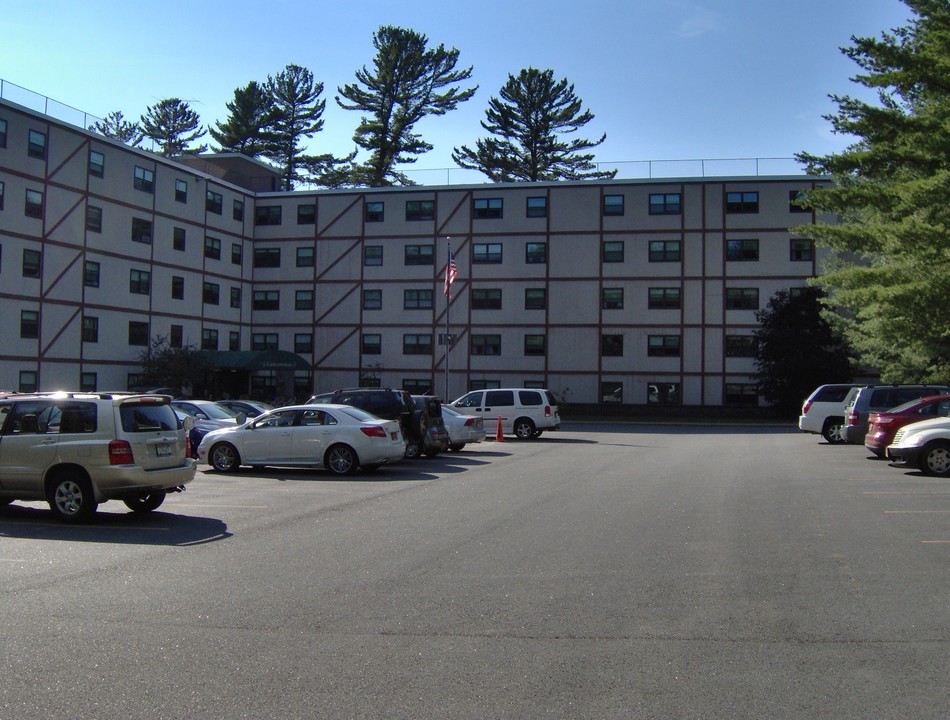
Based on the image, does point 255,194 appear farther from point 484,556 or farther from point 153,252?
point 484,556

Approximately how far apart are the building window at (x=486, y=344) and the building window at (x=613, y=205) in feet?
34.1

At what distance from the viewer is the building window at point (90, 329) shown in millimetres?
44562

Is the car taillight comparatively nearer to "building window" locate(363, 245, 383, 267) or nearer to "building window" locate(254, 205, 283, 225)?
"building window" locate(363, 245, 383, 267)

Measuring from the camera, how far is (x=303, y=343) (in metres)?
58.5

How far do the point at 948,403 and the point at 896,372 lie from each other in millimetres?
19059

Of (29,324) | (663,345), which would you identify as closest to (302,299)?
(29,324)

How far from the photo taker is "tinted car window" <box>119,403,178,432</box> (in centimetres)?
1167

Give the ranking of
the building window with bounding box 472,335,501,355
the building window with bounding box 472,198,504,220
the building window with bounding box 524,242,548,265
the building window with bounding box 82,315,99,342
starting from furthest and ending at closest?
1. the building window with bounding box 472,198,504,220
2. the building window with bounding box 472,335,501,355
3. the building window with bounding box 524,242,548,265
4. the building window with bounding box 82,315,99,342

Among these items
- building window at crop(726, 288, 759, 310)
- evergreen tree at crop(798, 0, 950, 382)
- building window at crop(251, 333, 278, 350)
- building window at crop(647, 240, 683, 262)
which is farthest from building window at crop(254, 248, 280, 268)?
evergreen tree at crop(798, 0, 950, 382)

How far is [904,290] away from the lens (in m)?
22.9

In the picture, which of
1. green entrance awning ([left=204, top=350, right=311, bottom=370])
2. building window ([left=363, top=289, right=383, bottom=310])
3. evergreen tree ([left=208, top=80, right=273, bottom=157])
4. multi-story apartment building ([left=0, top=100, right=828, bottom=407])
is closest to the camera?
multi-story apartment building ([left=0, top=100, right=828, bottom=407])

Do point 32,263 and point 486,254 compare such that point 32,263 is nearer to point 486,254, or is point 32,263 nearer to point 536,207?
point 486,254

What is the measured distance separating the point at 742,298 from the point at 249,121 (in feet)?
148

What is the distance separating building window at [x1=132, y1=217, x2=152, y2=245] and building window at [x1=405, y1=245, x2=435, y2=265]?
16.0 metres
